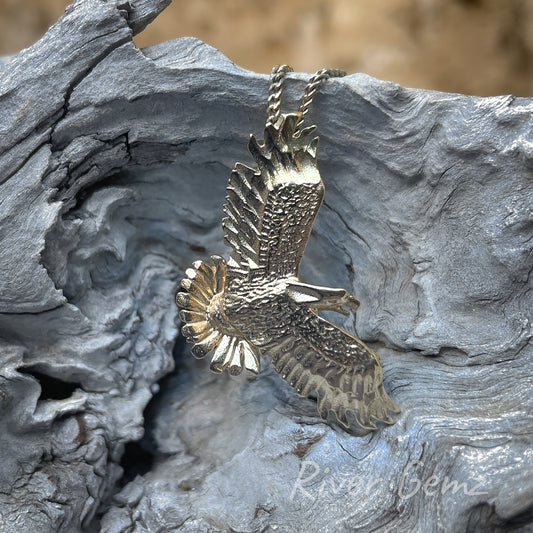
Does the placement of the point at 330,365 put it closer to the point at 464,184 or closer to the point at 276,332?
the point at 276,332

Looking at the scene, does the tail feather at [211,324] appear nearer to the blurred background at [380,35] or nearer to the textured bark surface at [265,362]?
the textured bark surface at [265,362]

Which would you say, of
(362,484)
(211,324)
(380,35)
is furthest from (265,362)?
(380,35)

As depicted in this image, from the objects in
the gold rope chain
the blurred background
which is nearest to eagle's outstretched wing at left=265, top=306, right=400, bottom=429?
the gold rope chain

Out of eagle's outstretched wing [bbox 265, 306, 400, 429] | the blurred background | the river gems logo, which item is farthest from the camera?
the blurred background

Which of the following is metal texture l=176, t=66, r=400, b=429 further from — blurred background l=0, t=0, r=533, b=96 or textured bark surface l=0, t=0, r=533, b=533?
blurred background l=0, t=0, r=533, b=96

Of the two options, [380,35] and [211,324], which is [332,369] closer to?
[211,324]

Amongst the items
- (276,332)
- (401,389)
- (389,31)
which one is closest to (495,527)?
(401,389)
